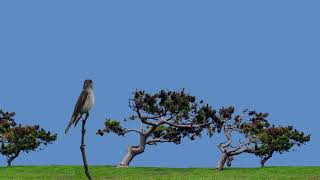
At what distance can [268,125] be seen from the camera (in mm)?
48781

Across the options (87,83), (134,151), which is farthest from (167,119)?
(87,83)

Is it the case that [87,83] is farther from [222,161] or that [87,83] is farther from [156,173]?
[222,161]

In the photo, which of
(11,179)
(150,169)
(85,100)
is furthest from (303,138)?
(85,100)

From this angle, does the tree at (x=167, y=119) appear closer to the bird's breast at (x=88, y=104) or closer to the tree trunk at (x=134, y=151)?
the tree trunk at (x=134, y=151)

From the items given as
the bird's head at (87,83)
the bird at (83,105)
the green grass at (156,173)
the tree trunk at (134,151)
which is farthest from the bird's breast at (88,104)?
the tree trunk at (134,151)

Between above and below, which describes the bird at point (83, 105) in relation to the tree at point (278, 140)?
below

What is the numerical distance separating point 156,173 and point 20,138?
50.1 ft

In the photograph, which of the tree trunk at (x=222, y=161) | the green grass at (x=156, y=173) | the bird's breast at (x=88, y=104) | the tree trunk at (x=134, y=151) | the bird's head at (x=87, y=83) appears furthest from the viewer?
the tree trunk at (x=134, y=151)

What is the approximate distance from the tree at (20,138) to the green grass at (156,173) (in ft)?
17.7

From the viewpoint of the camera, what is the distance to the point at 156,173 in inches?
1716

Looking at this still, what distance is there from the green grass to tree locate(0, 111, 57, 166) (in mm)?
5391

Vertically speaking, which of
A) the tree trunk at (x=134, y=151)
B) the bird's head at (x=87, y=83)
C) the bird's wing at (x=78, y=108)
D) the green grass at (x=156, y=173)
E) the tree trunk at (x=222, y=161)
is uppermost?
the tree trunk at (x=134, y=151)

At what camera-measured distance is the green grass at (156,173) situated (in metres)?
38.7

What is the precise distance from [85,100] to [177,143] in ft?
136
